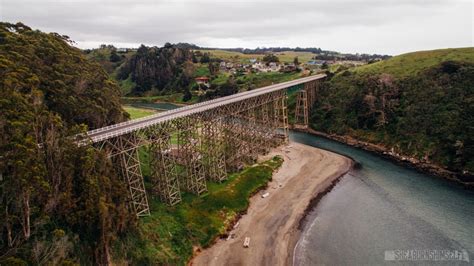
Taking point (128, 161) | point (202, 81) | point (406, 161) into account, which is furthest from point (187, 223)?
point (202, 81)

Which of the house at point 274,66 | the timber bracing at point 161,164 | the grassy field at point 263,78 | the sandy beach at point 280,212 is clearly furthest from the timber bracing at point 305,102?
the timber bracing at point 161,164

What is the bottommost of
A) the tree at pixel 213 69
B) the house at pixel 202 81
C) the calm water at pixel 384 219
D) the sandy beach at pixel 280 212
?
the calm water at pixel 384 219

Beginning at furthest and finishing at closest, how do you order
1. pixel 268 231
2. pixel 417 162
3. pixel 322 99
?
pixel 322 99 → pixel 417 162 → pixel 268 231

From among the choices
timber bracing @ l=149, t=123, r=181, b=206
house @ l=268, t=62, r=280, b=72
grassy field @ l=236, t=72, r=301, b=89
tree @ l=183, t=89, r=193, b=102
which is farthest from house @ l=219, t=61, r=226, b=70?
timber bracing @ l=149, t=123, r=181, b=206

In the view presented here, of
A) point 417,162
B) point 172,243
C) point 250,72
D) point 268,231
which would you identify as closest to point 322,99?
point 417,162

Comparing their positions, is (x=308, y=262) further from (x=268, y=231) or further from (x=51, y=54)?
(x=51, y=54)

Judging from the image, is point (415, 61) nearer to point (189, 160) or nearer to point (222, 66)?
point (189, 160)

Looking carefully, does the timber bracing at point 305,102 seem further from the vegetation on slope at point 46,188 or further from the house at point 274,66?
the vegetation on slope at point 46,188
